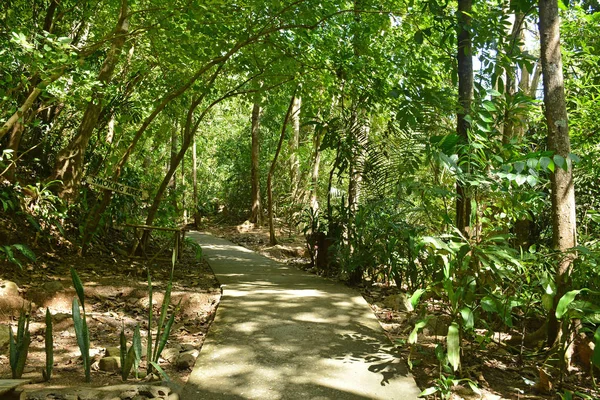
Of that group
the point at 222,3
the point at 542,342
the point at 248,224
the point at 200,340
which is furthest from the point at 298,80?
the point at 248,224

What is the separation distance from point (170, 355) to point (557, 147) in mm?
3537

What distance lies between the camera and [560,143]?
3.93m

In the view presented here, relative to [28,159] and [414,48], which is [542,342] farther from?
[28,159]

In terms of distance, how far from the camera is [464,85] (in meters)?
4.82

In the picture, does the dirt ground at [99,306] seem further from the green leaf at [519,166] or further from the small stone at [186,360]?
the green leaf at [519,166]

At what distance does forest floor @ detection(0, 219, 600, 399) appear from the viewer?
3.63 m

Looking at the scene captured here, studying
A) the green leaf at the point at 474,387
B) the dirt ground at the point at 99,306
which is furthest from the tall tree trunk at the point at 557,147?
the dirt ground at the point at 99,306

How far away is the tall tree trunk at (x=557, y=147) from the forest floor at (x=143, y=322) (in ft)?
1.71

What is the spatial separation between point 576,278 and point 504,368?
3.14 feet

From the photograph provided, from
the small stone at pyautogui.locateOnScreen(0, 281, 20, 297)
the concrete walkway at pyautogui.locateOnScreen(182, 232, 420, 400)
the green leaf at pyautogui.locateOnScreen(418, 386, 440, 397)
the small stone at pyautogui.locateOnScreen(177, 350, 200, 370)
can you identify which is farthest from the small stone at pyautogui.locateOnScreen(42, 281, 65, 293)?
the green leaf at pyautogui.locateOnScreen(418, 386, 440, 397)

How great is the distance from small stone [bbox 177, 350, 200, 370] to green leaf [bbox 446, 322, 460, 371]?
6.43ft

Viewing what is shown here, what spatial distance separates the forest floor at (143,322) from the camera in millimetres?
3629

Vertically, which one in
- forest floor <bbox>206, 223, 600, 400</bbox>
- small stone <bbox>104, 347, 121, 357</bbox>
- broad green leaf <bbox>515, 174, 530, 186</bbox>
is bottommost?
forest floor <bbox>206, 223, 600, 400</bbox>

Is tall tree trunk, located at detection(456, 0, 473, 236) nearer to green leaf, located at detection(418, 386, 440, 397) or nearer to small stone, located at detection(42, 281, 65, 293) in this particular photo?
green leaf, located at detection(418, 386, 440, 397)
